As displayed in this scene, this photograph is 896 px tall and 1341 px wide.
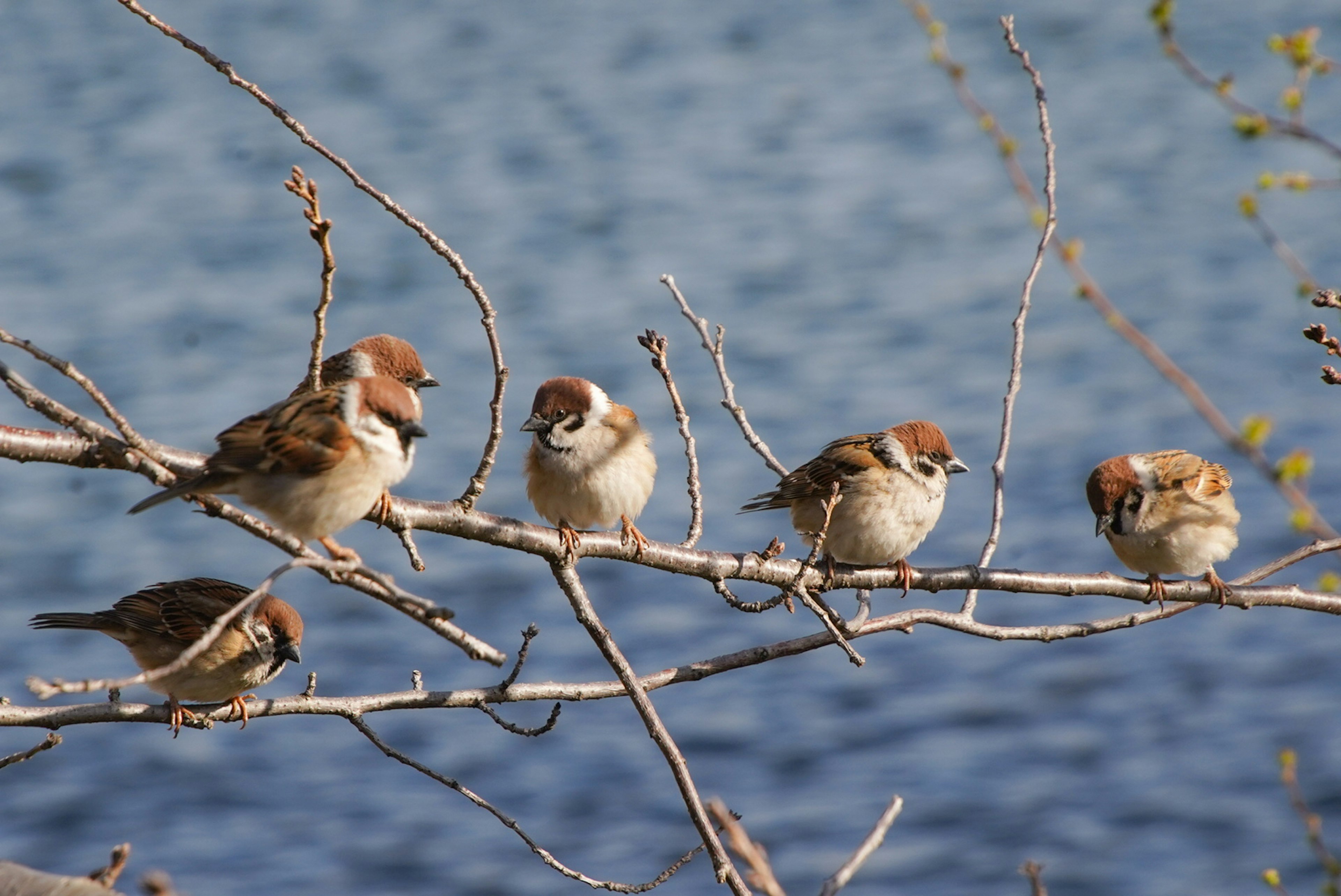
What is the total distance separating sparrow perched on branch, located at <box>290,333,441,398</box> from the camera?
5645mm

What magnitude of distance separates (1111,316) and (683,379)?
10379mm

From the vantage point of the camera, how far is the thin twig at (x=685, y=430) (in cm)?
380

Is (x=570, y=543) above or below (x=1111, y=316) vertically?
above

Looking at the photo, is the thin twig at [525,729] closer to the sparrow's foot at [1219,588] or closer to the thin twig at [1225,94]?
the thin twig at [1225,94]

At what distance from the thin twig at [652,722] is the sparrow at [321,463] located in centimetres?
49

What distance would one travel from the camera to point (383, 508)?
3.46m

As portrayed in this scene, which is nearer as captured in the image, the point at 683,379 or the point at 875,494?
the point at 875,494

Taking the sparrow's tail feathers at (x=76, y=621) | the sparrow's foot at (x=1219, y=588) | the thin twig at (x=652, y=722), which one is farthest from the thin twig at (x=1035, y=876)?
the sparrow's tail feathers at (x=76, y=621)

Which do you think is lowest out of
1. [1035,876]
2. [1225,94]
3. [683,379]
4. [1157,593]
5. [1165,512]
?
[1035,876]

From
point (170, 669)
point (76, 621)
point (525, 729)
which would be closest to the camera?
point (170, 669)

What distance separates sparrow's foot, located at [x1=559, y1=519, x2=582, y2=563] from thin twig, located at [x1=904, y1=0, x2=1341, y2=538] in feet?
4.96

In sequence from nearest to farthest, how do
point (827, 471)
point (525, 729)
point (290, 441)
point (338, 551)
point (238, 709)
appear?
point (338, 551) → point (290, 441) → point (525, 729) → point (238, 709) → point (827, 471)

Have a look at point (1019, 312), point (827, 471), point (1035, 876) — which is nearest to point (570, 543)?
point (1019, 312)

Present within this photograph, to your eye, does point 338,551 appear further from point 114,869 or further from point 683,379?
point 683,379
